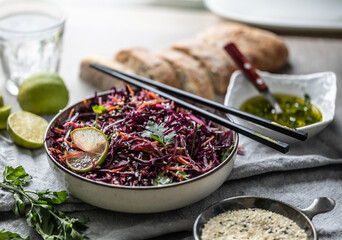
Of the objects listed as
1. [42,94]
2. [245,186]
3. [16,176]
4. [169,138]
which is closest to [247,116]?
[245,186]

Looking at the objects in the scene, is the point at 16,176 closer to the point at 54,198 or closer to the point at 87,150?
the point at 54,198

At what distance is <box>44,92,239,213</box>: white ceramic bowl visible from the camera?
7.60ft

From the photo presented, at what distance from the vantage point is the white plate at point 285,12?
4961mm

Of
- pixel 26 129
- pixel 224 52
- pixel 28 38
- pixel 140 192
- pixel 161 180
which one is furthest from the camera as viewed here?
pixel 224 52

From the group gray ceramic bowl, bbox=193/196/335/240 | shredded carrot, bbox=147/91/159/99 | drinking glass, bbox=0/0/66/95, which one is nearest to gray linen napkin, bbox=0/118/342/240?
gray ceramic bowl, bbox=193/196/335/240

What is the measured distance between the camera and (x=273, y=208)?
8.02 feet

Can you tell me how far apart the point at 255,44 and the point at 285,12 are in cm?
109

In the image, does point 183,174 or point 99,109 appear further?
point 99,109

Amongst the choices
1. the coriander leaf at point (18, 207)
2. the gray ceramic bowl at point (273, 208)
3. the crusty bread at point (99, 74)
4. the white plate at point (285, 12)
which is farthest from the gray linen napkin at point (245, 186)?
the white plate at point (285, 12)

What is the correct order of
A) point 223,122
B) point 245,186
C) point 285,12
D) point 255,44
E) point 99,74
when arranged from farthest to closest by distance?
point 285,12
point 255,44
point 99,74
point 245,186
point 223,122

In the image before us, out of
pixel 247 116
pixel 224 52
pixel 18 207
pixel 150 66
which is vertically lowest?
pixel 18 207

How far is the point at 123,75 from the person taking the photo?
338cm

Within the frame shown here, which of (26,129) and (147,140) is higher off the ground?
(147,140)

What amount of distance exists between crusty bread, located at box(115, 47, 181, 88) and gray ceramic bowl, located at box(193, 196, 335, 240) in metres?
1.71
